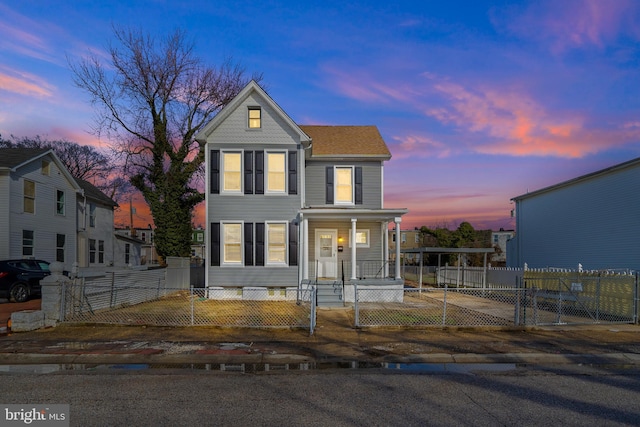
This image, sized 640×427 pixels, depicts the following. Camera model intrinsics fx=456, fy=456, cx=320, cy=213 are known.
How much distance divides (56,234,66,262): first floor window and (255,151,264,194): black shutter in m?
14.7

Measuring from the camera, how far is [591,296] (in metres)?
15.6

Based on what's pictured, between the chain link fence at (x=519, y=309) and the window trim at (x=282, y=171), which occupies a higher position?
the window trim at (x=282, y=171)

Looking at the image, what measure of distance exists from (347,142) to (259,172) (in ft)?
16.1

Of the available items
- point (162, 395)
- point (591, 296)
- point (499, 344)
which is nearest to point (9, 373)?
point (162, 395)

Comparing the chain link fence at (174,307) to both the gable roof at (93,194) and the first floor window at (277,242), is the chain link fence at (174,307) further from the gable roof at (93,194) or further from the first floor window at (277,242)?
the gable roof at (93,194)

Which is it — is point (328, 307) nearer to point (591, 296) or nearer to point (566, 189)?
point (591, 296)

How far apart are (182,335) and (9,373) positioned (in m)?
3.76

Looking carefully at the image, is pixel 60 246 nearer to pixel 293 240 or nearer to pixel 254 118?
pixel 254 118

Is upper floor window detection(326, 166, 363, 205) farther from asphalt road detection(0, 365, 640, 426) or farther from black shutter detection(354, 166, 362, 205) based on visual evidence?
asphalt road detection(0, 365, 640, 426)

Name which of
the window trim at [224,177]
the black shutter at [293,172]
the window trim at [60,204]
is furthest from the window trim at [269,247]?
the window trim at [60,204]

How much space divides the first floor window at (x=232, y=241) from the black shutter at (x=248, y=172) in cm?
162

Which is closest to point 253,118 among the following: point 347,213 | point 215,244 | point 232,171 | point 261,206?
point 232,171

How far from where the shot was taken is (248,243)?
1955 centimetres

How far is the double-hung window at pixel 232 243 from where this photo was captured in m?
Result: 19.7
